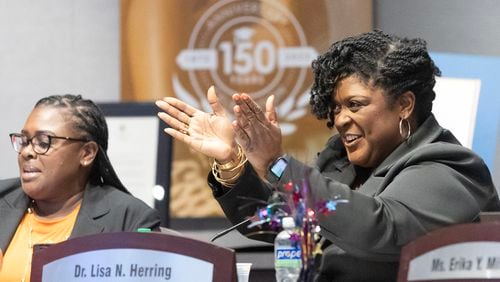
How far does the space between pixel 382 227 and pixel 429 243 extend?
21.4 inches

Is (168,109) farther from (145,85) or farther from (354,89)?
(145,85)

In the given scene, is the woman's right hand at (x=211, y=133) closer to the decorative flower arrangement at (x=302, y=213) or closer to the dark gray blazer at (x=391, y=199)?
the dark gray blazer at (x=391, y=199)

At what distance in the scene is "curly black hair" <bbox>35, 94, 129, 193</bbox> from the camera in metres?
3.44

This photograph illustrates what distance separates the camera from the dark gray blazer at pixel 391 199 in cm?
250

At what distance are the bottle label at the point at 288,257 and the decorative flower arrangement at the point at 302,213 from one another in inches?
3.0

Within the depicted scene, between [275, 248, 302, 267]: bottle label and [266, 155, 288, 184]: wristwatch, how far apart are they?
1.08 feet

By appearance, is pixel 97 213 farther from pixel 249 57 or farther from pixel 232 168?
pixel 249 57

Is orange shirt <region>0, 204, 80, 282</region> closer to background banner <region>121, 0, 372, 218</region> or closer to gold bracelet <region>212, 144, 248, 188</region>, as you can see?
gold bracelet <region>212, 144, 248, 188</region>

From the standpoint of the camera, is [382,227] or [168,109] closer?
[382,227]

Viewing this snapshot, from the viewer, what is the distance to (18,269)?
10.2ft

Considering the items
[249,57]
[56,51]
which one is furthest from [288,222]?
[56,51]

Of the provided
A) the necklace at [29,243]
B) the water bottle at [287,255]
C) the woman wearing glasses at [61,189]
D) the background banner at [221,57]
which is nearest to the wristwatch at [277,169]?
the water bottle at [287,255]

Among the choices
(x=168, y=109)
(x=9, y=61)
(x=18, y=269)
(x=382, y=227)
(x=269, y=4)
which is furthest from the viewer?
(x=9, y=61)

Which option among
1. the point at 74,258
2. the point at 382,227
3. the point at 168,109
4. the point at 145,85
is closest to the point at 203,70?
the point at 145,85
